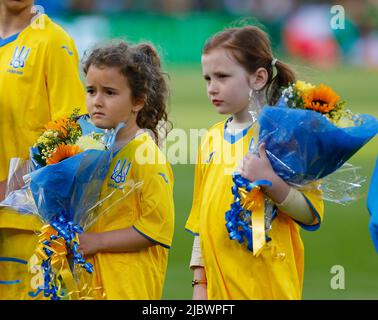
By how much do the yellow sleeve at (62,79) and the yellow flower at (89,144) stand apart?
0.44 meters

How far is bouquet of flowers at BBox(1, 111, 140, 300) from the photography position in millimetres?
4867

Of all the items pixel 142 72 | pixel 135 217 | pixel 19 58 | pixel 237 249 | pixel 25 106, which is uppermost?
pixel 19 58

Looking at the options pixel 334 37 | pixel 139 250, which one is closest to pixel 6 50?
pixel 139 250

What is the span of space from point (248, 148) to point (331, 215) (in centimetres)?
611

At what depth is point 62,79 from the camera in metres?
5.42

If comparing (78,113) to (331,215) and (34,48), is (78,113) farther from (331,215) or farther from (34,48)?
(331,215)

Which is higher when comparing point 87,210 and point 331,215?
point 331,215

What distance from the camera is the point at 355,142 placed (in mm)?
4535

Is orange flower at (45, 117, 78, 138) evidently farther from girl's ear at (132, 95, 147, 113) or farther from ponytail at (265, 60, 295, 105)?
ponytail at (265, 60, 295, 105)

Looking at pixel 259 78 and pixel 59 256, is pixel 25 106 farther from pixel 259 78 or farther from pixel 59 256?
pixel 259 78

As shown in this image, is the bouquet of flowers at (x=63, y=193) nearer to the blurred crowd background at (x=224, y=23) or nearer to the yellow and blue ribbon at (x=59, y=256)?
the yellow and blue ribbon at (x=59, y=256)

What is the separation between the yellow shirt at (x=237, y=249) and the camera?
481 cm

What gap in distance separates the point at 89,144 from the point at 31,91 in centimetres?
65

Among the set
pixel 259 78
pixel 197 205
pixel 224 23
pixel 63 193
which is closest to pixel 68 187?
pixel 63 193
